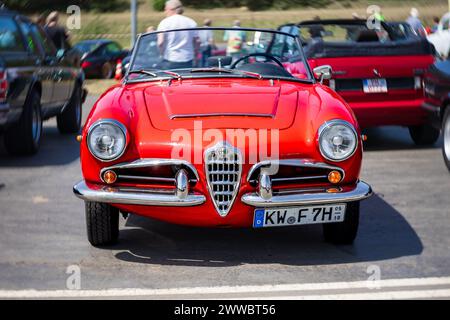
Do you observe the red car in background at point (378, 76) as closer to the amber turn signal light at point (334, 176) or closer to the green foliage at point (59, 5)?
the amber turn signal light at point (334, 176)

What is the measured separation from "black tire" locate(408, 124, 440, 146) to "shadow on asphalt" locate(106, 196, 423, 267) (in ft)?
14.0

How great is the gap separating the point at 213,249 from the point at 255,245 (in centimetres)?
32

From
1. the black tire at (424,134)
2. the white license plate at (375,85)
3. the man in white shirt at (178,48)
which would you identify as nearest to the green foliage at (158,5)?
the black tire at (424,134)

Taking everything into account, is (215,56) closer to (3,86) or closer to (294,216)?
(294,216)

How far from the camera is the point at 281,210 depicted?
5738 millimetres

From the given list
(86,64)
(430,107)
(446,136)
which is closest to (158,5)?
(86,64)

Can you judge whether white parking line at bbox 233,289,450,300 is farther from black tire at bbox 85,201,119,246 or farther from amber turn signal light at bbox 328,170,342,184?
black tire at bbox 85,201,119,246

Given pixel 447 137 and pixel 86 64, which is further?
pixel 86 64

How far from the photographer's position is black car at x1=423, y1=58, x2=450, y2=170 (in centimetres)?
935

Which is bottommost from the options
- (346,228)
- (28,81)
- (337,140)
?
(28,81)

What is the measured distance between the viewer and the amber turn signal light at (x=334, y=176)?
19.2 feet

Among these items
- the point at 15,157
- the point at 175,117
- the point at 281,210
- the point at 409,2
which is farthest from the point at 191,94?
the point at 409,2

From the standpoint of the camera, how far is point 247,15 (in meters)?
56.5

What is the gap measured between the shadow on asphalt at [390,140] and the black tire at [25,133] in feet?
13.0
